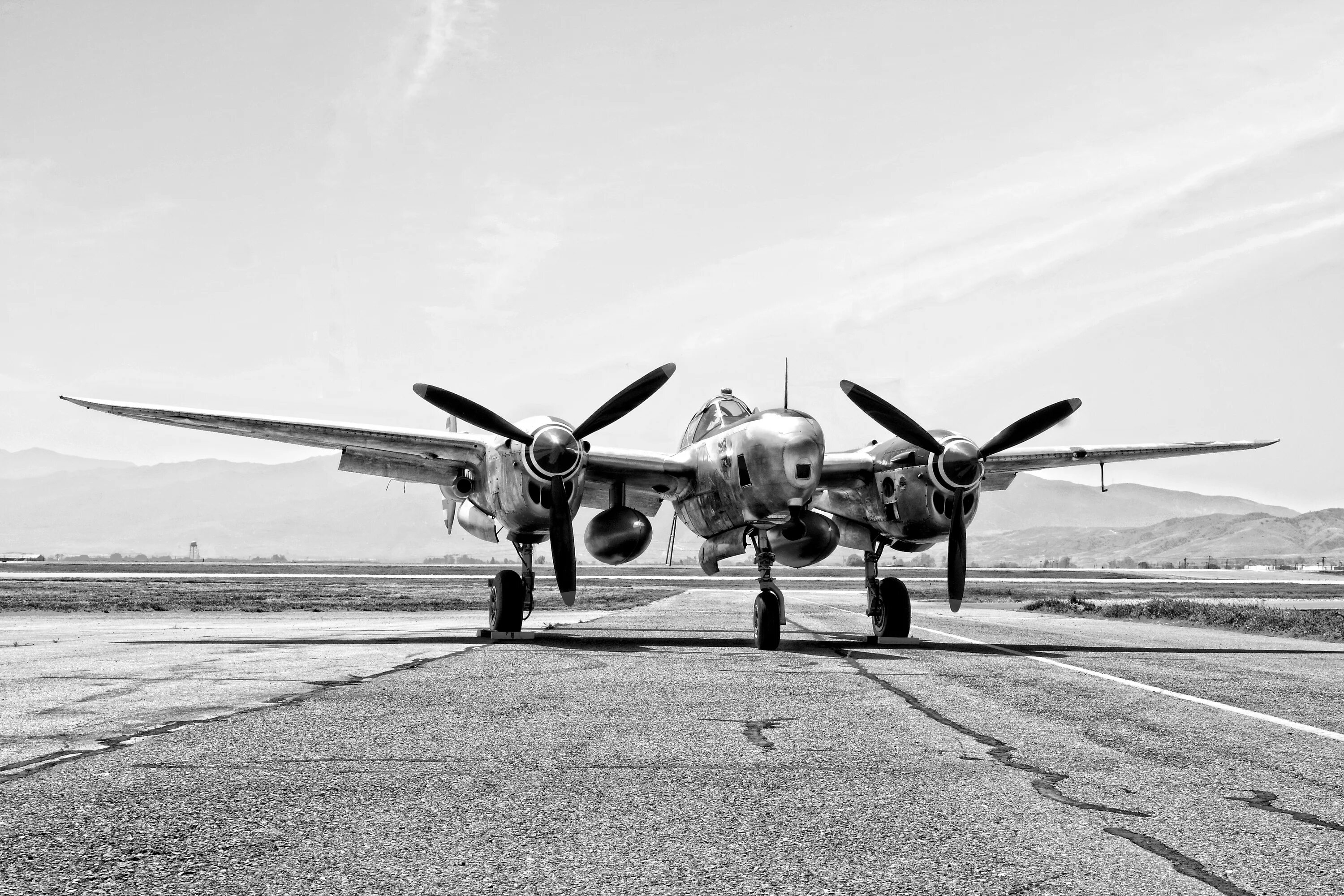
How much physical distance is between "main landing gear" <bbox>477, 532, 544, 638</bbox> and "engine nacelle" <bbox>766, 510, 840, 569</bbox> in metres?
4.61

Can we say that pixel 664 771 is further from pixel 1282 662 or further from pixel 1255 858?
pixel 1282 662

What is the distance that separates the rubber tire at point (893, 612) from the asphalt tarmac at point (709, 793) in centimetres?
801

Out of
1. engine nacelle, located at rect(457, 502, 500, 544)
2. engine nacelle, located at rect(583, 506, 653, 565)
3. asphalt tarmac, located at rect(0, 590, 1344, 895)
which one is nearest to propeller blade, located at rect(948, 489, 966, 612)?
engine nacelle, located at rect(583, 506, 653, 565)

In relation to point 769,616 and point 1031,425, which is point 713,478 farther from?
point 1031,425

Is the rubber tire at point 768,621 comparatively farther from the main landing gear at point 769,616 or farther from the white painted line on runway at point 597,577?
the white painted line on runway at point 597,577

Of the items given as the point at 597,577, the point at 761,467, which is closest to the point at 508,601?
the point at 761,467

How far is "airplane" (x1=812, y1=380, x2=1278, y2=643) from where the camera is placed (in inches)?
806

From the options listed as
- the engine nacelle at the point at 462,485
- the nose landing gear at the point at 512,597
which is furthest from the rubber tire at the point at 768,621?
the engine nacelle at the point at 462,485

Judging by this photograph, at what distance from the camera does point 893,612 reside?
849 inches

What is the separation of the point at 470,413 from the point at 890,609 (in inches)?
346

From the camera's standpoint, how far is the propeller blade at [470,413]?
1991 centimetres

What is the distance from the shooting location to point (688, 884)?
Result: 15.6ft

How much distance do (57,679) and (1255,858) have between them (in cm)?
1302

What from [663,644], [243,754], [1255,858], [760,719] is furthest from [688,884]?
[663,644]
